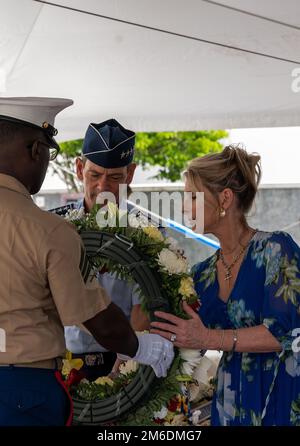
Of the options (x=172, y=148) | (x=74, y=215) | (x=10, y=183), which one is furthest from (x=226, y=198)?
(x=172, y=148)

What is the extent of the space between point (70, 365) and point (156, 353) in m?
0.35

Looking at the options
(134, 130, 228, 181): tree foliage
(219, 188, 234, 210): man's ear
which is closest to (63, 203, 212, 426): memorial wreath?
(219, 188, 234, 210): man's ear

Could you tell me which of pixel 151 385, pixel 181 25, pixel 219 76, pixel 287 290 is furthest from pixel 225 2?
pixel 151 385

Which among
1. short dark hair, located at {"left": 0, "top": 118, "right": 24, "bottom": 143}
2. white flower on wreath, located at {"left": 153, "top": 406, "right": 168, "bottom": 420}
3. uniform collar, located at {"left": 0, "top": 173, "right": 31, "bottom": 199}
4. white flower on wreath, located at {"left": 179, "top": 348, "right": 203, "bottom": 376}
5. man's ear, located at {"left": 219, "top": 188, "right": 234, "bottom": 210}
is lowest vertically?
white flower on wreath, located at {"left": 153, "top": 406, "right": 168, "bottom": 420}

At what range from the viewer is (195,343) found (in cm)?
207

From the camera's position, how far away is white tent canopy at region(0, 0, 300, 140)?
10.8 ft

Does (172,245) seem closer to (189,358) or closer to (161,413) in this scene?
(189,358)

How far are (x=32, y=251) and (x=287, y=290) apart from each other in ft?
2.65

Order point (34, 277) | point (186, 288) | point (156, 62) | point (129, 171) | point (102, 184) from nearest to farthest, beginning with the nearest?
1. point (34, 277)
2. point (186, 288)
3. point (102, 184)
4. point (129, 171)
5. point (156, 62)

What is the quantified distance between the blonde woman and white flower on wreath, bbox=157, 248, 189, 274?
0.37 feet

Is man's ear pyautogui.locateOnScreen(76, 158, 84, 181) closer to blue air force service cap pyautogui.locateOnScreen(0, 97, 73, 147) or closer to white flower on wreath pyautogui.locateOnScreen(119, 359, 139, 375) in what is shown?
white flower on wreath pyautogui.locateOnScreen(119, 359, 139, 375)

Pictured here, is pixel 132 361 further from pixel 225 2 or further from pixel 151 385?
pixel 225 2

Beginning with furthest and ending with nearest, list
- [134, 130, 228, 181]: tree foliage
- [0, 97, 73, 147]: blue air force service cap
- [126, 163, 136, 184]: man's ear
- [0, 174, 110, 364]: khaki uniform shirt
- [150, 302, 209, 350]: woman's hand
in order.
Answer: [134, 130, 228, 181]: tree foliage < [126, 163, 136, 184]: man's ear < [150, 302, 209, 350]: woman's hand < [0, 97, 73, 147]: blue air force service cap < [0, 174, 110, 364]: khaki uniform shirt

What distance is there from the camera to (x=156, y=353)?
2.00 metres
